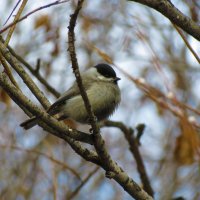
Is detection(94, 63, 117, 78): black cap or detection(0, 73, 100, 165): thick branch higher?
detection(94, 63, 117, 78): black cap

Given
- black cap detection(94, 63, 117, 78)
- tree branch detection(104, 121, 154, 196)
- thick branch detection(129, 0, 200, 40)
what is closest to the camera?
thick branch detection(129, 0, 200, 40)

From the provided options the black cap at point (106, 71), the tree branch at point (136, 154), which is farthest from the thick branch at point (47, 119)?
the black cap at point (106, 71)

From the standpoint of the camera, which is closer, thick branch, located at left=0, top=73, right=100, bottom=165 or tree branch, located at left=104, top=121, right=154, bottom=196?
thick branch, located at left=0, top=73, right=100, bottom=165

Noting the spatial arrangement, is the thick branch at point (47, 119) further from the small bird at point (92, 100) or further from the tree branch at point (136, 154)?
the tree branch at point (136, 154)

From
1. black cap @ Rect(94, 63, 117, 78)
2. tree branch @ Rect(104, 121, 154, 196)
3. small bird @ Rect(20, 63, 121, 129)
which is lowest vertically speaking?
tree branch @ Rect(104, 121, 154, 196)

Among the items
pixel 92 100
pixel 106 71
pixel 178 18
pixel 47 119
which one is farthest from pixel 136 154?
pixel 178 18

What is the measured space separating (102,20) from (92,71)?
1926 mm

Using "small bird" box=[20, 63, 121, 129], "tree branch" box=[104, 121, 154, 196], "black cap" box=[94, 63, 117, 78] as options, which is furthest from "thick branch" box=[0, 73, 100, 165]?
"black cap" box=[94, 63, 117, 78]

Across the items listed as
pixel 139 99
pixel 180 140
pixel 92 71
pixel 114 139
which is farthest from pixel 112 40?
pixel 180 140

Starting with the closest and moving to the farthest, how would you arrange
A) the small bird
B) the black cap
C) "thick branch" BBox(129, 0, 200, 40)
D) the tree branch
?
1. "thick branch" BBox(129, 0, 200, 40)
2. the small bird
3. the tree branch
4. the black cap

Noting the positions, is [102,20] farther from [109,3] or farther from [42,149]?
[42,149]

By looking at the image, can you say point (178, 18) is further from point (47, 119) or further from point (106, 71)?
point (106, 71)

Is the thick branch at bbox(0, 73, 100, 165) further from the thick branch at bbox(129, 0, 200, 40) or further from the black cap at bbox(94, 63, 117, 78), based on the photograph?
the black cap at bbox(94, 63, 117, 78)

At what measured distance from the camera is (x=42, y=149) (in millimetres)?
4891
